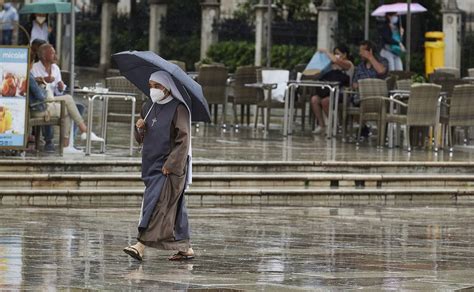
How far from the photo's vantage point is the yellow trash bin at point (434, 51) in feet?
116

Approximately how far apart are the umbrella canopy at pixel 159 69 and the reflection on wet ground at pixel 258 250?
3.97 feet

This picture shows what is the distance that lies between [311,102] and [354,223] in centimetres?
850

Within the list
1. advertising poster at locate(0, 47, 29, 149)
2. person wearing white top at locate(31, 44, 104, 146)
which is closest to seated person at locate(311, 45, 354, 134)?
person wearing white top at locate(31, 44, 104, 146)

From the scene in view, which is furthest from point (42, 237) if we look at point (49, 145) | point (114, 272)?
point (49, 145)

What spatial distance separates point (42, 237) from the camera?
13672 millimetres

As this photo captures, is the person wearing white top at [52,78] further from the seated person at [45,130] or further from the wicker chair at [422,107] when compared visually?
the wicker chair at [422,107]

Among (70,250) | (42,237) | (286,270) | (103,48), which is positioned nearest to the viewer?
(286,270)

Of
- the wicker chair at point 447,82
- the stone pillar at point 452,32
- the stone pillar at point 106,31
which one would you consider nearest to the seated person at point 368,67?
the wicker chair at point 447,82

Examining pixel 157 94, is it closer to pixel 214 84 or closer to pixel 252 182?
pixel 252 182

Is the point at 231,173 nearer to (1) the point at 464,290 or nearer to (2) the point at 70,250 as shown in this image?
(2) the point at 70,250

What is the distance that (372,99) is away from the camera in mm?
22750

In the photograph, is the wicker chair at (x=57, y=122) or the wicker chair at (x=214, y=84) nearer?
the wicker chair at (x=57, y=122)

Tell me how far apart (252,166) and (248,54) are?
2041 cm

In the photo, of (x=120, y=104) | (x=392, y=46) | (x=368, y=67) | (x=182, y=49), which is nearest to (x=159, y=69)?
(x=120, y=104)
